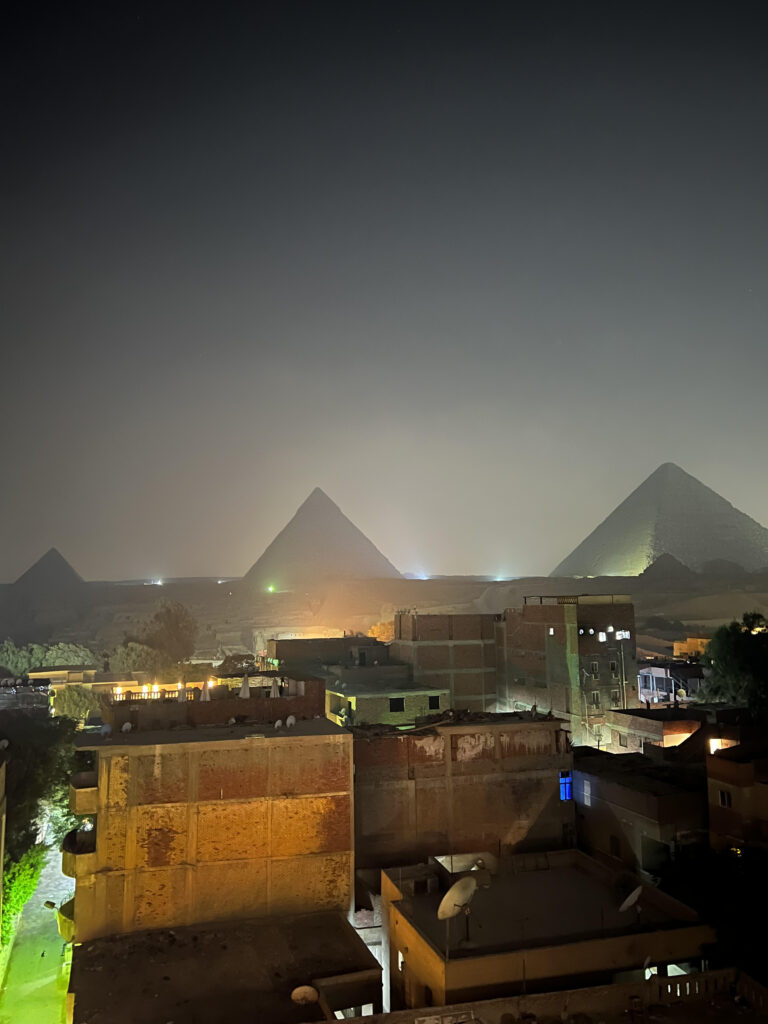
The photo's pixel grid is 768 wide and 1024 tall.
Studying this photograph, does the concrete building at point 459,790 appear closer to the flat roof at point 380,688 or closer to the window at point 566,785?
the window at point 566,785

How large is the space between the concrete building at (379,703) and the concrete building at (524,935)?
11.8 m

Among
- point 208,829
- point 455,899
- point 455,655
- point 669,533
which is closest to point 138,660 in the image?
point 455,655

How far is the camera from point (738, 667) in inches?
1206

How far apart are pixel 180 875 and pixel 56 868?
→ 42.2 feet

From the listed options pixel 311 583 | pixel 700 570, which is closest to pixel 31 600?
pixel 311 583

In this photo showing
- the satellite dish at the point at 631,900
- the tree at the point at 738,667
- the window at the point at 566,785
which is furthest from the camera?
the tree at the point at 738,667

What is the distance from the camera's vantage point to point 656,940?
34.2 ft

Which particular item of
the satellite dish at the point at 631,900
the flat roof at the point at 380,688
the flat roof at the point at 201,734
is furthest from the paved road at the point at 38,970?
the flat roof at the point at 380,688

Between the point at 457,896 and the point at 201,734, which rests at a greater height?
the point at 201,734

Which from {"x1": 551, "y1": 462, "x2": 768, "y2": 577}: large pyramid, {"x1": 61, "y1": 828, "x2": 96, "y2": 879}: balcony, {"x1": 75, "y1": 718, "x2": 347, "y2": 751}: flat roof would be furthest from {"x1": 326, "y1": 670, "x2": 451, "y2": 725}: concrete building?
{"x1": 551, "y1": 462, "x2": 768, "y2": 577}: large pyramid

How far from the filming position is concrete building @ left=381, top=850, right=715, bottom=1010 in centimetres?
975

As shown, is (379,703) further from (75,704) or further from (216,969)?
(75,704)

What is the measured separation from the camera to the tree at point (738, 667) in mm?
29906

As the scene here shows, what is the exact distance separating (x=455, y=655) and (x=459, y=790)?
1662 centimetres
